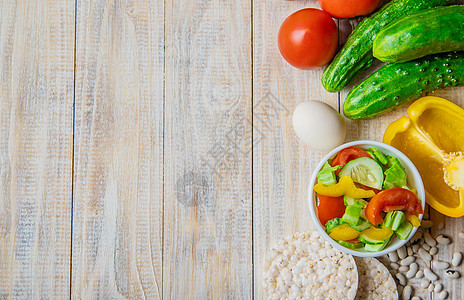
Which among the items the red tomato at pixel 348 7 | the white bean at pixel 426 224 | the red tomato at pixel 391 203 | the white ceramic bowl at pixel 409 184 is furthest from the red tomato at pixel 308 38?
the white bean at pixel 426 224

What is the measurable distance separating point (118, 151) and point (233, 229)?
32cm

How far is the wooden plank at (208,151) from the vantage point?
1.08 metres

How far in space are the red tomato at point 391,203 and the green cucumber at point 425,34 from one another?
275 millimetres

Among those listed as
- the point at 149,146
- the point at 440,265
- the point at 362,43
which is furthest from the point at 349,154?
the point at 149,146

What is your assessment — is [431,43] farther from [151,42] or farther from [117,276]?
[117,276]

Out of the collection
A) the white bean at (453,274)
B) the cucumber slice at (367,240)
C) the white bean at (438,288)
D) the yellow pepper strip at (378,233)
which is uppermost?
the yellow pepper strip at (378,233)

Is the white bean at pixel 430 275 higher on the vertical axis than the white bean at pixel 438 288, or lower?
higher

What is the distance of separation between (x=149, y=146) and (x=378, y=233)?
0.53m

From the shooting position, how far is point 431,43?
37.3 inches

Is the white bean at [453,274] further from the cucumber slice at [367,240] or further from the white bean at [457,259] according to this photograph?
the cucumber slice at [367,240]

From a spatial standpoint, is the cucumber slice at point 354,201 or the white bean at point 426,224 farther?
the white bean at point 426,224

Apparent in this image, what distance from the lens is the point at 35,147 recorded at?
1103 millimetres

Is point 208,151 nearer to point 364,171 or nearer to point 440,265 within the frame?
point 364,171

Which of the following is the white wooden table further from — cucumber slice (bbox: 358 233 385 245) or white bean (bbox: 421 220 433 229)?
cucumber slice (bbox: 358 233 385 245)
